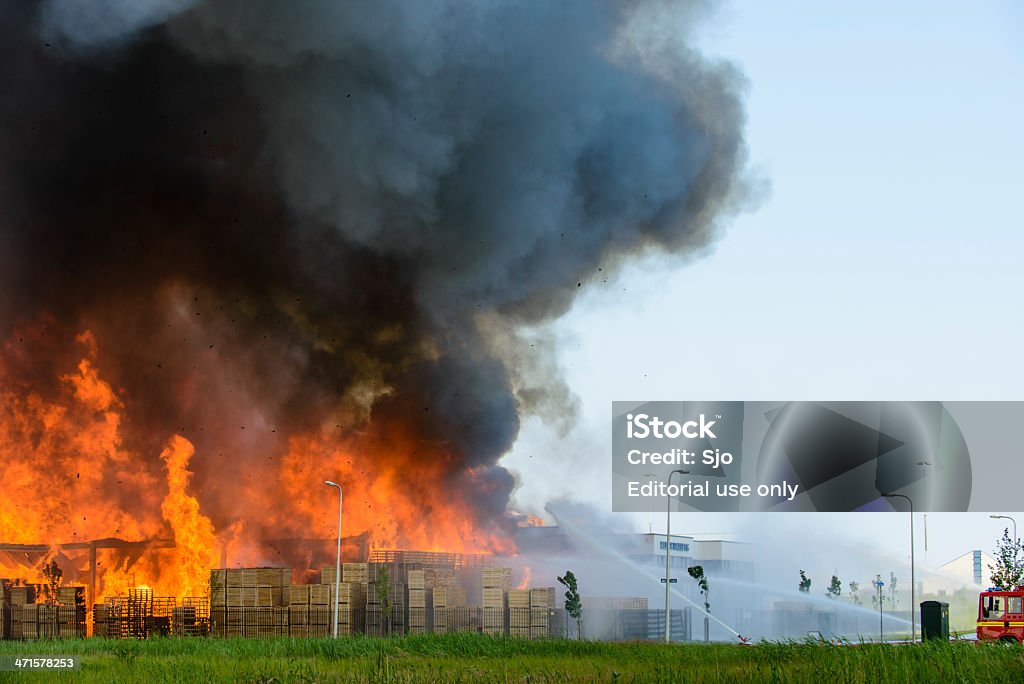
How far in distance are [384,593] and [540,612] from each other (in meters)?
7.27

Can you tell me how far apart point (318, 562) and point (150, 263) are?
19.4 meters

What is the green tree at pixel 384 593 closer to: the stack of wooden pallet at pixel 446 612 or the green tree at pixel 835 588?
the stack of wooden pallet at pixel 446 612

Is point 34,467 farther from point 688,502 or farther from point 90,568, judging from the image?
point 688,502

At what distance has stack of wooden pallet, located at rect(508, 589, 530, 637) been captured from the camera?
5372cm

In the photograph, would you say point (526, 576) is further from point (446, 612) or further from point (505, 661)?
point (505, 661)

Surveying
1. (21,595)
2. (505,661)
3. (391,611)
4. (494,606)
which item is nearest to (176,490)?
(21,595)

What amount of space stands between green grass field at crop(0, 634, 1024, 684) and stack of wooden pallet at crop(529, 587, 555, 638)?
13.1m

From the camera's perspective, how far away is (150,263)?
2680 inches

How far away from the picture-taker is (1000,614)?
41.9 m

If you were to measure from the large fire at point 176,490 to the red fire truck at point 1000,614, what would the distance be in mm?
31576

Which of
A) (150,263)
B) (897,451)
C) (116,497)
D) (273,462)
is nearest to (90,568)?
(116,497)

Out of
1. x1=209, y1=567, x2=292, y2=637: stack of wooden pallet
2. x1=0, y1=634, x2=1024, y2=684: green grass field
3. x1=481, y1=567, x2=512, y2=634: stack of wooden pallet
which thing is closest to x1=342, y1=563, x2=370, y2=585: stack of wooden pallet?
x1=209, y1=567, x2=292, y2=637: stack of wooden pallet

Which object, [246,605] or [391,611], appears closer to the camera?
[246,605]

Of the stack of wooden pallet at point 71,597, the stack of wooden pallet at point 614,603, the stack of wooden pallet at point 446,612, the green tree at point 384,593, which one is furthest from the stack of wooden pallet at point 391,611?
the stack of wooden pallet at point 614,603
